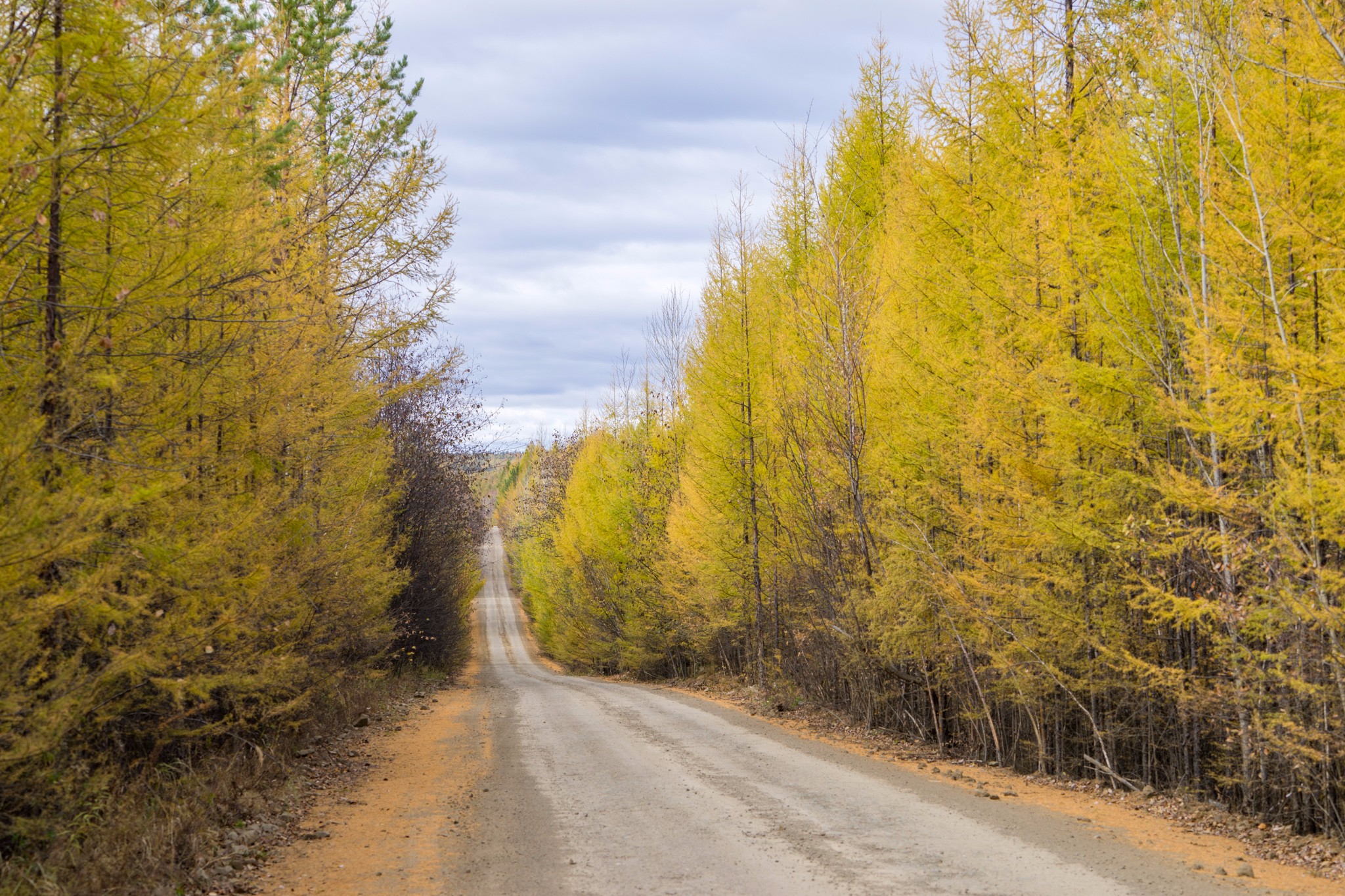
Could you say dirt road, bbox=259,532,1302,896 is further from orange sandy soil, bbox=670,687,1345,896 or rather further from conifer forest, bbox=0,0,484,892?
conifer forest, bbox=0,0,484,892

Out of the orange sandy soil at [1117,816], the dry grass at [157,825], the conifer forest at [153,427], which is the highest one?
the conifer forest at [153,427]

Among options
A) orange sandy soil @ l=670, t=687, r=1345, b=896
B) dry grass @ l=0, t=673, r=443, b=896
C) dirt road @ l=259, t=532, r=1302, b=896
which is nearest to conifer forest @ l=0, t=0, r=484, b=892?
dry grass @ l=0, t=673, r=443, b=896

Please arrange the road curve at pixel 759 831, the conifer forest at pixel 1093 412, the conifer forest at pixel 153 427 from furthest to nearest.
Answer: the conifer forest at pixel 1093 412, the road curve at pixel 759 831, the conifer forest at pixel 153 427

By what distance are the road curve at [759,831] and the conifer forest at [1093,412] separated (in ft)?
6.10

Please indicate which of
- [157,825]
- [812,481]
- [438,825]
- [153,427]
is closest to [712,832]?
[438,825]

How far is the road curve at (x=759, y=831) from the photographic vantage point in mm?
6133

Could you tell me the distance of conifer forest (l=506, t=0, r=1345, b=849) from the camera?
23.6 feet

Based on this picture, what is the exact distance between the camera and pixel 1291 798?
7.66 m

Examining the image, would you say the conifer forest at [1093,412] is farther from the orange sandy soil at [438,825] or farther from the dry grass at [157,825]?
the dry grass at [157,825]

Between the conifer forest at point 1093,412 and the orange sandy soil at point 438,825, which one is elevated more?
the conifer forest at point 1093,412

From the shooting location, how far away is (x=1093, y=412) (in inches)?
365

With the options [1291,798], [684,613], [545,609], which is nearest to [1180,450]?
[1291,798]

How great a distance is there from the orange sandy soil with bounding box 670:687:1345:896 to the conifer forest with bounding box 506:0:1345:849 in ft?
2.50

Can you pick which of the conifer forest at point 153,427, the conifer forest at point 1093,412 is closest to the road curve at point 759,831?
the conifer forest at point 1093,412
